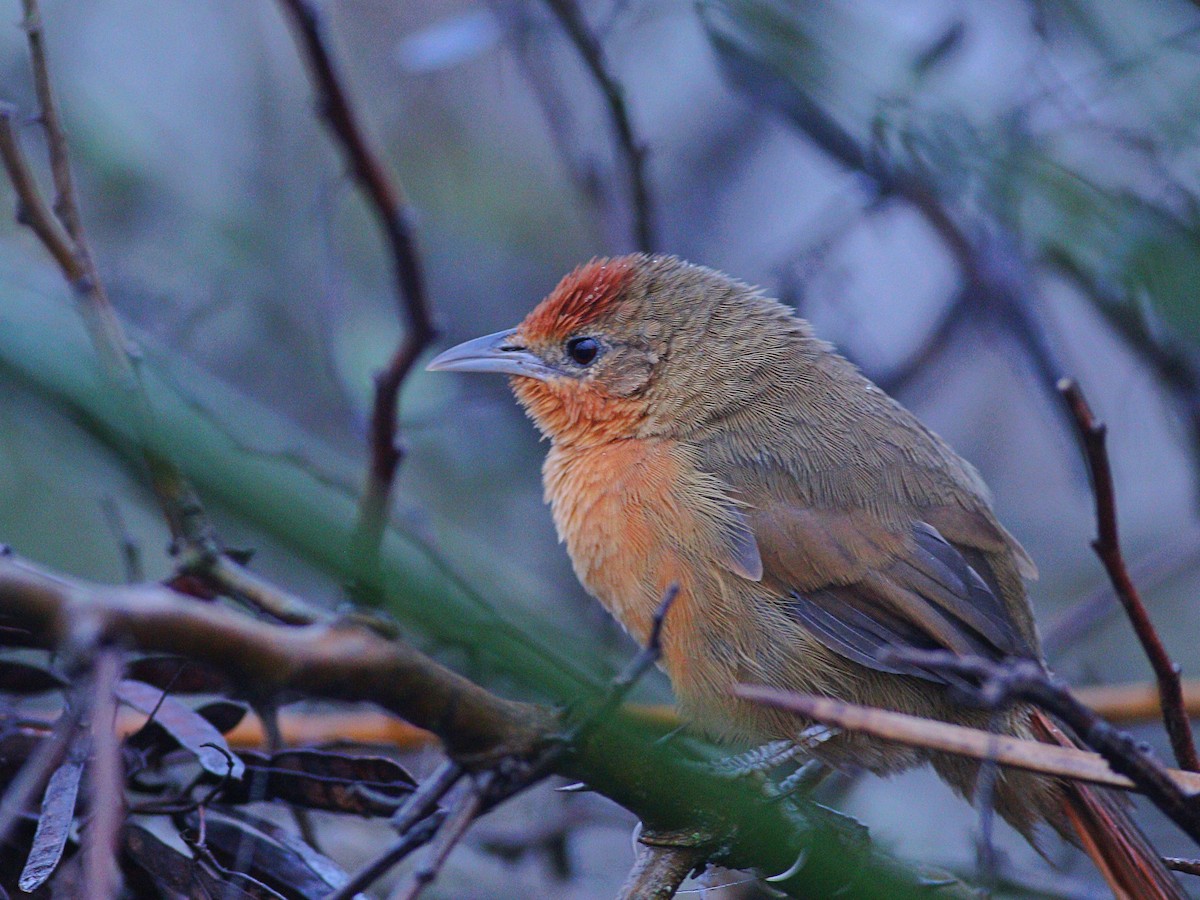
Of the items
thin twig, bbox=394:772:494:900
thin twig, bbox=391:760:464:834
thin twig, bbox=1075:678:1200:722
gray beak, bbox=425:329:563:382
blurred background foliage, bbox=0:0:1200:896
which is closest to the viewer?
thin twig, bbox=394:772:494:900

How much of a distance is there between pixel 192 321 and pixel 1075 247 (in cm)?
278

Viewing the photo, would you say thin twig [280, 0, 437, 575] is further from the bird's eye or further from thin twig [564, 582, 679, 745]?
the bird's eye

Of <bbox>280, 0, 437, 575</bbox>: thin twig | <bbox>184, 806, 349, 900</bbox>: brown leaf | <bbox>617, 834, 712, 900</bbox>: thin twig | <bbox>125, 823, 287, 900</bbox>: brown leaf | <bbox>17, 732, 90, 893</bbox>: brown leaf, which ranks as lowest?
<bbox>184, 806, 349, 900</bbox>: brown leaf

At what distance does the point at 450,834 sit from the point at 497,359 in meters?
2.67

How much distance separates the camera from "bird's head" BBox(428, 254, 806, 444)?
3.87 m

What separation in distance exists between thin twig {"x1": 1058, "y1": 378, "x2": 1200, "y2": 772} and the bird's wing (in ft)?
2.94

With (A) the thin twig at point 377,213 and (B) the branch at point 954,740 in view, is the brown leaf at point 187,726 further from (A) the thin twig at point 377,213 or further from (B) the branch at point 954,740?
(B) the branch at point 954,740

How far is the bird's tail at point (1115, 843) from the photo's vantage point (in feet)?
9.59

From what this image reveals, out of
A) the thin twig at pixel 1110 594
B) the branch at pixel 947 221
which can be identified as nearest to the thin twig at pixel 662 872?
the thin twig at pixel 1110 594

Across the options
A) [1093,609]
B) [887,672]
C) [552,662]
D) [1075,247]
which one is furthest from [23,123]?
[1093,609]

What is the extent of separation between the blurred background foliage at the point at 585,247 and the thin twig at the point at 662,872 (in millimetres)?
385

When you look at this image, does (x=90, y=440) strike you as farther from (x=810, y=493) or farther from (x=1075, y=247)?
(x=1075, y=247)

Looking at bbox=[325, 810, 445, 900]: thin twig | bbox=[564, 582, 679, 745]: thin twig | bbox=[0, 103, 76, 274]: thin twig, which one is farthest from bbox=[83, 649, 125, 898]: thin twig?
bbox=[0, 103, 76, 274]: thin twig

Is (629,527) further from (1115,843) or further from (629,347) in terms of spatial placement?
(1115,843)
